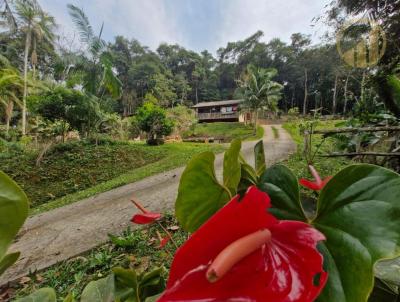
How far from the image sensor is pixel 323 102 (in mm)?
22938

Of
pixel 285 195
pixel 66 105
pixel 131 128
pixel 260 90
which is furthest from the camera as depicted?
pixel 260 90

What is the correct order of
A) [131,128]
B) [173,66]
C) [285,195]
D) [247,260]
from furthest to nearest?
[173,66]
[131,128]
[285,195]
[247,260]

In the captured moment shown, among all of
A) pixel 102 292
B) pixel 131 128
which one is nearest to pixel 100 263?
pixel 102 292

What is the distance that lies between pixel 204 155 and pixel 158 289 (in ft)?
0.94

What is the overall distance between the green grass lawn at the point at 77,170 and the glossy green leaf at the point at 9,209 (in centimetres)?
401

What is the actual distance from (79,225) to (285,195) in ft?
8.99

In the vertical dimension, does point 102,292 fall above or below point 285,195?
below

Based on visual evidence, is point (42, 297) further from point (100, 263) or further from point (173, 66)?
point (173, 66)

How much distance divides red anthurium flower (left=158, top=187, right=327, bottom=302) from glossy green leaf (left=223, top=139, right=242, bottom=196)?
11 cm

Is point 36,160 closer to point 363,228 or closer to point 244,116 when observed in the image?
point 363,228

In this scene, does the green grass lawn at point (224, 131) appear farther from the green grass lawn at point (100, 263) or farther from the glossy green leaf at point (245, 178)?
the glossy green leaf at point (245, 178)

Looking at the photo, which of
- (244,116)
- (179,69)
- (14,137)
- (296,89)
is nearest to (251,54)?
(296,89)

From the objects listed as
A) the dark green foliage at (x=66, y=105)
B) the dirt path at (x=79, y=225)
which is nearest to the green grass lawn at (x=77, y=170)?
A: the dirt path at (x=79, y=225)

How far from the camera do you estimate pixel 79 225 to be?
260cm
